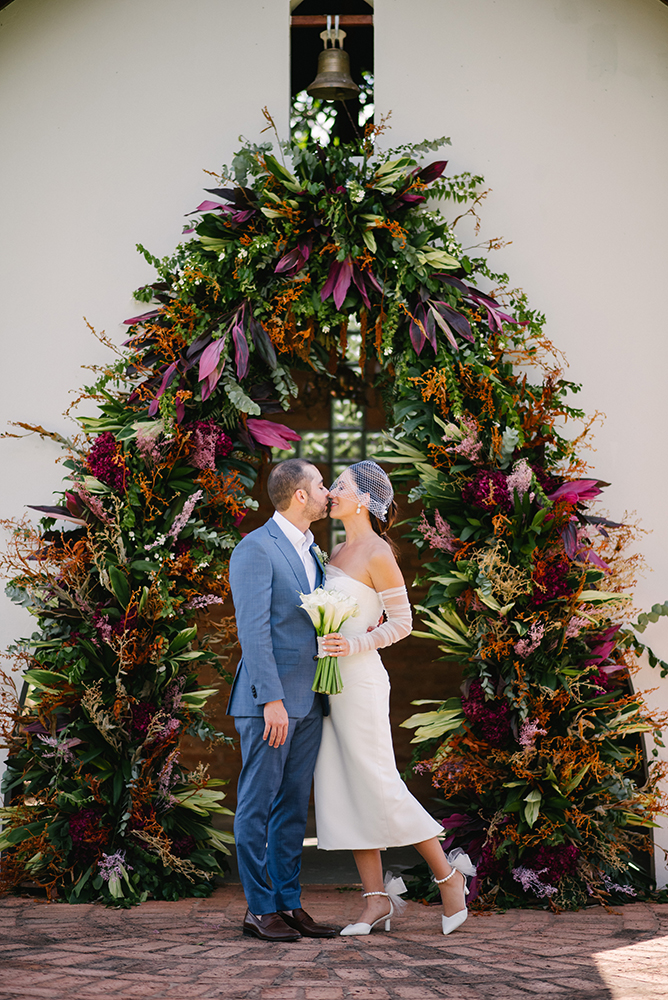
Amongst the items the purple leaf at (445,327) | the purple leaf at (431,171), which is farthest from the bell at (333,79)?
the purple leaf at (445,327)

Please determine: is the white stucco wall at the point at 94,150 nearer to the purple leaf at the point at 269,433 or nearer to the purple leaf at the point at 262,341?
the purple leaf at the point at 262,341

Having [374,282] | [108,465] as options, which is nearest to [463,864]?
[108,465]

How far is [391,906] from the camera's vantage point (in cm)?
356

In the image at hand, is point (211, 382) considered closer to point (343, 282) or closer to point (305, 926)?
point (343, 282)

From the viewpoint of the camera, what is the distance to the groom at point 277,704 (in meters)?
3.36

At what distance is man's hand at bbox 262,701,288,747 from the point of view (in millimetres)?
3346

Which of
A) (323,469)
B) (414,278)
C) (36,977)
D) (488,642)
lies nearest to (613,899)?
(488,642)

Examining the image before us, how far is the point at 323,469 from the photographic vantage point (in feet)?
24.2

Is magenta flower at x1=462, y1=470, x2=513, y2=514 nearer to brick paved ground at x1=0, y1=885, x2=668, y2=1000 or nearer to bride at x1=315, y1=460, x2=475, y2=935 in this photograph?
→ bride at x1=315, y1=460, x2=475, y2=935

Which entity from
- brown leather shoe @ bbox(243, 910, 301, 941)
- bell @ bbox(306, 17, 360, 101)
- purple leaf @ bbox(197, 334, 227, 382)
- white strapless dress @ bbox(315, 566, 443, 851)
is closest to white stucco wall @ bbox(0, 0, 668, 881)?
bell @ bbox(306, 17, 360, 101)

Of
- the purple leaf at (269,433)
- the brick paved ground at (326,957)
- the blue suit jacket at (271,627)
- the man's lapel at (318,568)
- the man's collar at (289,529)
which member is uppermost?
the purple leaf at (269,433)

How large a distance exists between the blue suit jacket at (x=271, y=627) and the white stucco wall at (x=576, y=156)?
1868 millimetres

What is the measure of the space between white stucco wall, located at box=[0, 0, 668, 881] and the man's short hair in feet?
4.88

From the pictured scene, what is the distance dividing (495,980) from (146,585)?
2.18 meters
